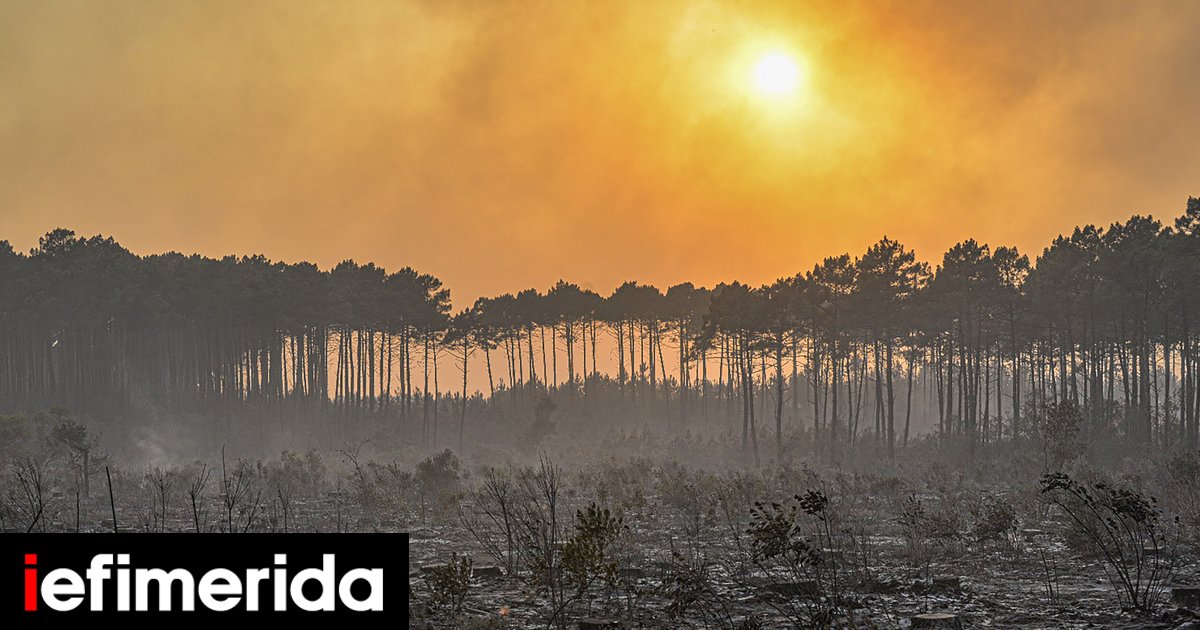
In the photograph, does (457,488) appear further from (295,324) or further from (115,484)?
(295,324)

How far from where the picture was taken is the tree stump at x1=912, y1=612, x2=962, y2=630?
12867 millimetres

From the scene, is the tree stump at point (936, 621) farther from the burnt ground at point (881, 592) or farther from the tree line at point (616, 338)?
the tree line at point (616, 338)

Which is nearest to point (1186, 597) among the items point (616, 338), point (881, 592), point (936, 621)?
point (936, 621)

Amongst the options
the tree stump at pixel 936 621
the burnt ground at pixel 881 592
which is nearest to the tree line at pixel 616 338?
the burnt ground at pixel 881 592

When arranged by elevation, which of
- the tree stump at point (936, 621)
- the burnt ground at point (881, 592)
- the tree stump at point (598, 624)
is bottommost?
the burnt ground at point (881, 592)

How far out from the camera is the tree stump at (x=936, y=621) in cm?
1287

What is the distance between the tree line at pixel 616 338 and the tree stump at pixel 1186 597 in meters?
39.0

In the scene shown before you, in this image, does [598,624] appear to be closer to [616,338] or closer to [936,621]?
[936,621]

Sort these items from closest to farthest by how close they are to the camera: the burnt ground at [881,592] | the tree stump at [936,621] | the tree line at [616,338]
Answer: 1. the tree stump at [936,621]
2. the burnt ground at [881,592]
3. the tree line at [616,338]

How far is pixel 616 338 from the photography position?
102m

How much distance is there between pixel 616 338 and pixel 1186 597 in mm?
87995

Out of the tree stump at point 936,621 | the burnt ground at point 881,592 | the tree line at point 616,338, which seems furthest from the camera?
the tree line at point 616,338

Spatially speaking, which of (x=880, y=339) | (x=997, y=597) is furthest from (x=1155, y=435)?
(x=997, y=597)

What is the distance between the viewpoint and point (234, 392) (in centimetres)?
8512
